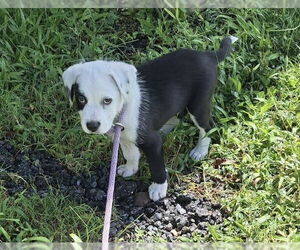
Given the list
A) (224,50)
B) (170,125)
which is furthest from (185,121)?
(224,50)

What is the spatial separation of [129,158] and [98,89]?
830mm

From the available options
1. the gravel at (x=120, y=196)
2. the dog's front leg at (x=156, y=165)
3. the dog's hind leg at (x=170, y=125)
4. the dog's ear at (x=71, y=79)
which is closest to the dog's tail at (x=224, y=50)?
the dog's hind leg at (x=170, y=125)

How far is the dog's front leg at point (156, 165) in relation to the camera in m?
3.89

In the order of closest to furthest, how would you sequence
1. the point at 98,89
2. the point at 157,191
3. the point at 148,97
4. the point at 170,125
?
1. the point at 98,89
2. the point at 148,97
3. the point at 157,191
4. the point at 170,125

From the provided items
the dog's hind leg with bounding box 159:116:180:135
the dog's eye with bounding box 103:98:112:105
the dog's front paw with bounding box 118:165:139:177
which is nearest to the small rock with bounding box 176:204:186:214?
the dog's front paw with bounding box 118:165:139:177

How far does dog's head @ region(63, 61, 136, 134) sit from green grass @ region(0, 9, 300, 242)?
77 centimetres

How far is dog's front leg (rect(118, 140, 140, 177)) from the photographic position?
4.06m

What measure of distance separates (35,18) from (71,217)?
1.90 meters

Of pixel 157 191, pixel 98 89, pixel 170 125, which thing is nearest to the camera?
pixel 98 89

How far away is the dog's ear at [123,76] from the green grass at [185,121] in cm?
89

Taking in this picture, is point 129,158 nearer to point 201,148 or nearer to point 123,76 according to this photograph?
point 201,148

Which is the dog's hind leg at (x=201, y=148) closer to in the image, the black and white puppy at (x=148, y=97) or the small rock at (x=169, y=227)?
the black and white puppy at (x=148, y=97)

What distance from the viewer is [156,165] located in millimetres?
3988

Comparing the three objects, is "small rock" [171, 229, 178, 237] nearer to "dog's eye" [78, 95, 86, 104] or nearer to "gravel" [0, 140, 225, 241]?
"gravel" [0, 140, 225, 241]
